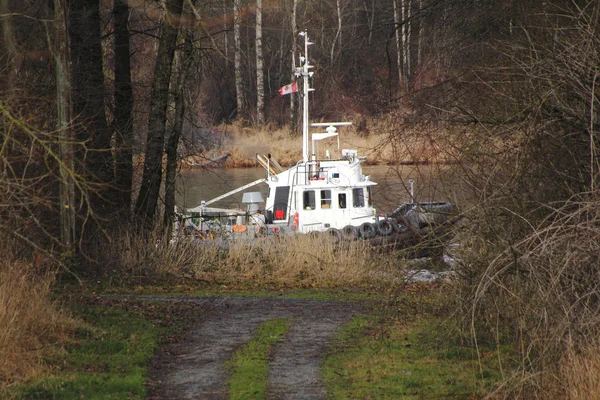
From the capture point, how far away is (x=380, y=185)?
12.4 metres

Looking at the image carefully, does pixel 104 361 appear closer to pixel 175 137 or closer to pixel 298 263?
pixel 298 263

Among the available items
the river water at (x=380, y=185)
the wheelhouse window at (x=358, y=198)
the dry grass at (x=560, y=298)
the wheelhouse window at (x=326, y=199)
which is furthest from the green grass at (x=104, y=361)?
the wheelhouse window at (x=358, y=198)

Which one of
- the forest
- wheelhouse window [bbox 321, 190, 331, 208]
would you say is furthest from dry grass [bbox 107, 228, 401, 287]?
wheelhouse window [bbox 321, 190, 331, 208]

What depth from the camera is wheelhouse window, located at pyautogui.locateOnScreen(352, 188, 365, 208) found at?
81.4ft

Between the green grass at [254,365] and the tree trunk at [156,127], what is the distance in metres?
7.86

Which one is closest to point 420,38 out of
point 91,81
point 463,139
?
point 463,139

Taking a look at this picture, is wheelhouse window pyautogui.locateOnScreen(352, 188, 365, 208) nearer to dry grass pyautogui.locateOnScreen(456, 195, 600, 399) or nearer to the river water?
the river water

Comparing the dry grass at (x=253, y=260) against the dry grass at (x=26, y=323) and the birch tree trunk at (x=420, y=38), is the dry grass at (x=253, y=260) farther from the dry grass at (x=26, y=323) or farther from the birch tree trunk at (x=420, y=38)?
the dry grass at (x=26, y=323)

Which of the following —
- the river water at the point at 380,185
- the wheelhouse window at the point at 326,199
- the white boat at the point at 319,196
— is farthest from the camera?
the wheelhouse window at the point at 326,199

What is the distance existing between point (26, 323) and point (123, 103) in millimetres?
10067

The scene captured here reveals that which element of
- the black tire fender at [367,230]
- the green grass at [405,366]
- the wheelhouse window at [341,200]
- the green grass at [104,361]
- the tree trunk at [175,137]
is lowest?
the green grass at [405,366]

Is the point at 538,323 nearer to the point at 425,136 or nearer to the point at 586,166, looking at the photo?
the point at 586,166

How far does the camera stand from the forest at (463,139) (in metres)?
7.00

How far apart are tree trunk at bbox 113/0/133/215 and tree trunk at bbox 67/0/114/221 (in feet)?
1.17
